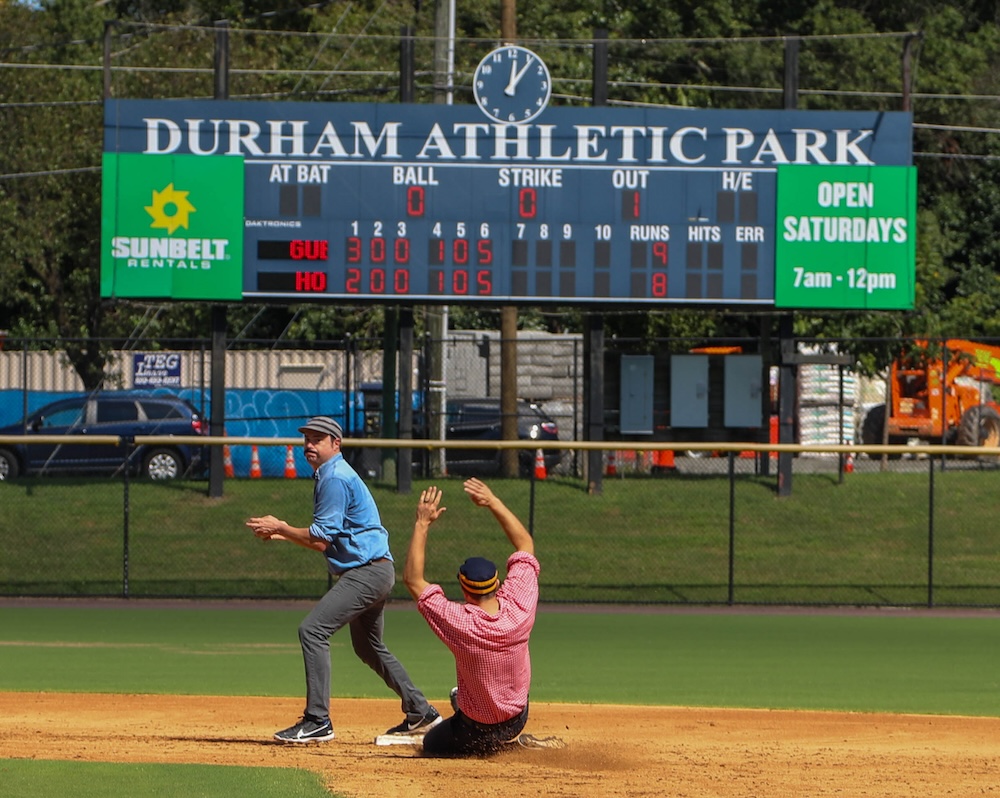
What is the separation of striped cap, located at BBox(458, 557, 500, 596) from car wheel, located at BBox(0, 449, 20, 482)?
67.4 ft

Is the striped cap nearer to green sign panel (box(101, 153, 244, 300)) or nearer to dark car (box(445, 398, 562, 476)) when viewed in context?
green sign panel (box(101, 153, 244, 300))

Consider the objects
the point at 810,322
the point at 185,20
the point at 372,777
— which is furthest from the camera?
the point at 185,20

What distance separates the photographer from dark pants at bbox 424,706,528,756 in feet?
26.4

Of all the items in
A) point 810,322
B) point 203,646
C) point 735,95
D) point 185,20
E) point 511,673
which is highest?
point 185,20

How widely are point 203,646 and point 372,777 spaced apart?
24.8 feet

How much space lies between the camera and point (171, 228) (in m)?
21.1

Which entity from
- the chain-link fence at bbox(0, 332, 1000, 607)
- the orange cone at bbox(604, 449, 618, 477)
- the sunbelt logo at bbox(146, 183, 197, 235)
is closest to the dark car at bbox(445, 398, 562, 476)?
the chain-link fence at bbox(0, 332, 1000, 607)

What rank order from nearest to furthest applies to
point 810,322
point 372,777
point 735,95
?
point 372,777, point 810,322, point 735,95

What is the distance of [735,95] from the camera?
40.1 m

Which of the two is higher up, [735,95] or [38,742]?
[735,95]

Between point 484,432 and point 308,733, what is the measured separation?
61.9ft

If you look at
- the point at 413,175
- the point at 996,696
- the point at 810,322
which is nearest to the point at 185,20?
the point at 810,322

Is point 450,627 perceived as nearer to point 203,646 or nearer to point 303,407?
point 203,646

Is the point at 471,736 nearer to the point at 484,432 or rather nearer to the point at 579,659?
the point at 579,659
